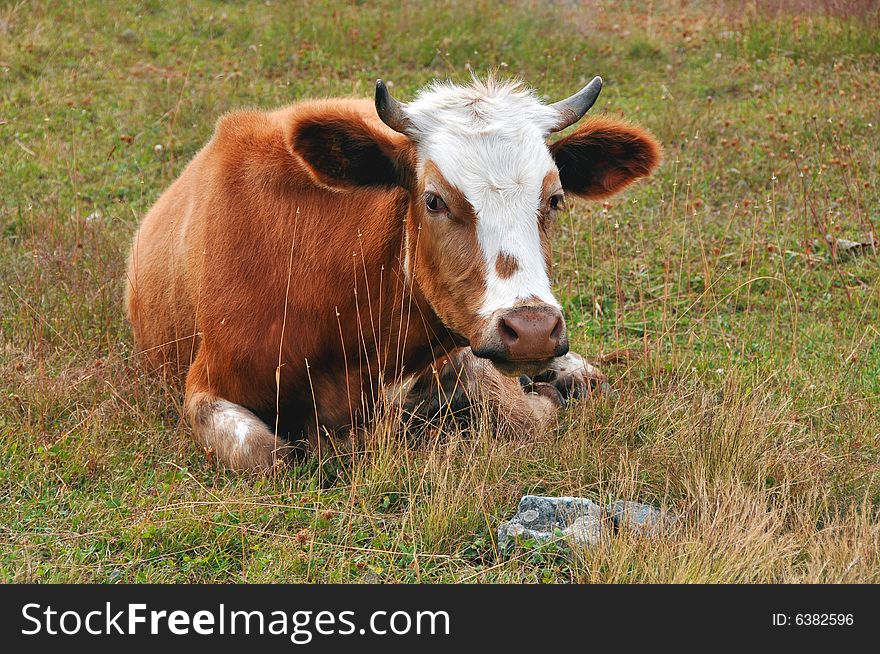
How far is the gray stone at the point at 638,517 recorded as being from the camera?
15.1 feet

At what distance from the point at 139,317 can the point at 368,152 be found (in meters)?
2.26

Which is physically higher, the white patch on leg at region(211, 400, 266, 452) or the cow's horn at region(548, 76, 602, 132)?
the cow's horn at region(548, 76, 602, 132)

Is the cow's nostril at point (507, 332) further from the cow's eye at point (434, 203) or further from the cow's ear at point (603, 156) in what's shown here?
the cow's ear at point (603, 156)

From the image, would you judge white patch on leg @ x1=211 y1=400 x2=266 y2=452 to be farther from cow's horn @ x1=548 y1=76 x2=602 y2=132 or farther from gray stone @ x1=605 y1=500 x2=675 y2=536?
cow's horn @ x1=548 y1=76 x2=602 y2=132

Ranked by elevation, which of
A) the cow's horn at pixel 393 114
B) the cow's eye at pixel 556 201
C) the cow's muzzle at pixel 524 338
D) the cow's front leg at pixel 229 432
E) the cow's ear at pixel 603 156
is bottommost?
the cow's front leg at pixel 229 432

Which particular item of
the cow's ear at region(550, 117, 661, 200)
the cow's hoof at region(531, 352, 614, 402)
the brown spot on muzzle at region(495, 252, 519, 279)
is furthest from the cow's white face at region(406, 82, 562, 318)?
the cow's hoof at region(531, 352, 614, 402)

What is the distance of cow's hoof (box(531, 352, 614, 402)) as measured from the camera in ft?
22.0

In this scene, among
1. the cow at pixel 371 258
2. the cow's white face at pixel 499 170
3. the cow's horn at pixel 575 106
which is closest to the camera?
the cow's white face at pixel 499 170

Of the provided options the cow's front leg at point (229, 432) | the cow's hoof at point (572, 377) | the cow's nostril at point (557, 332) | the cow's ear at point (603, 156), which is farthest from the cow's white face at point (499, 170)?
the cow's hoof at point (572, 377)

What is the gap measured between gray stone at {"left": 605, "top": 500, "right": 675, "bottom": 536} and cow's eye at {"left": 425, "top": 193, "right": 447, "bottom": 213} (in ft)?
4.98

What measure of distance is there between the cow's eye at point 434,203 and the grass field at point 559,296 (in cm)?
109

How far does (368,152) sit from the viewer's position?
5.38 metres

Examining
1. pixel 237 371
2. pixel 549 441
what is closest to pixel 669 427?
pixel 549 441

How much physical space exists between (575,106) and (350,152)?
1.14 m
